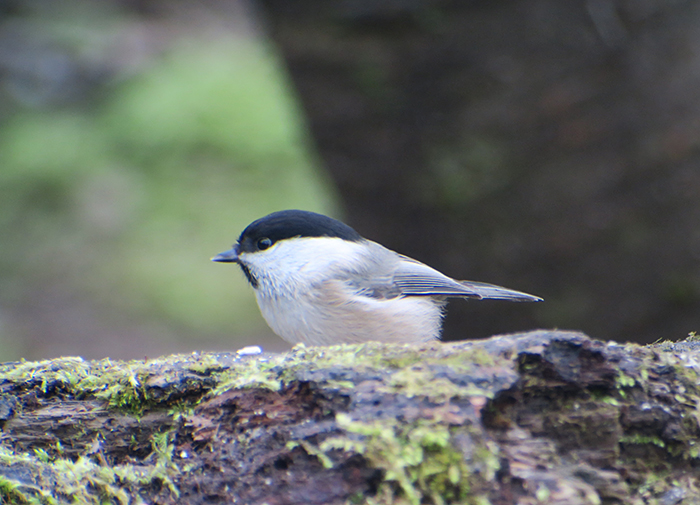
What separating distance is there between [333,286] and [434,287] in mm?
434

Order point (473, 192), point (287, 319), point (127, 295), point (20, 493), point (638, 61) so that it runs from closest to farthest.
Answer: point (20, 493), point (287, 319), point (638, 61), point (473, 192), point (127, 295)

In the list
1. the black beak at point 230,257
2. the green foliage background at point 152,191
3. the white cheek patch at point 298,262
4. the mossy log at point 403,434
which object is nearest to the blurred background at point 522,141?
the white cheek patch at point 298,262

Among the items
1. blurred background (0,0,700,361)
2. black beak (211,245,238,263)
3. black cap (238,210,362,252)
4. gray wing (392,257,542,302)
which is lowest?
gray wing (392,257,542,302)

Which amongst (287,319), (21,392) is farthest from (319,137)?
(21,392)

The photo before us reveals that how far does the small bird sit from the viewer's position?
2.21m

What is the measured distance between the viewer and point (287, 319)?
86.4 inches

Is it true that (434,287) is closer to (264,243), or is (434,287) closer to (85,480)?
(264,243)

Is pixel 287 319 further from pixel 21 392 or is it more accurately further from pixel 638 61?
pixel 638 61

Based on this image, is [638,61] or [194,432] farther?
[638,61]

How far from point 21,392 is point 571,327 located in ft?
8.22

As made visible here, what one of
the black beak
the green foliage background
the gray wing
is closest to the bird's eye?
the black beak

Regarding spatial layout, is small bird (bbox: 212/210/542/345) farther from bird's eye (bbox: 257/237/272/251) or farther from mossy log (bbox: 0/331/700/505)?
mossy log (bbox: 0/331/700/505)

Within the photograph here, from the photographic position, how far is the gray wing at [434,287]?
7.97 feet

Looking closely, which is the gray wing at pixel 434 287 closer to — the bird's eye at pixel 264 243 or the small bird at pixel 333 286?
the small bird at pixel 333 286
